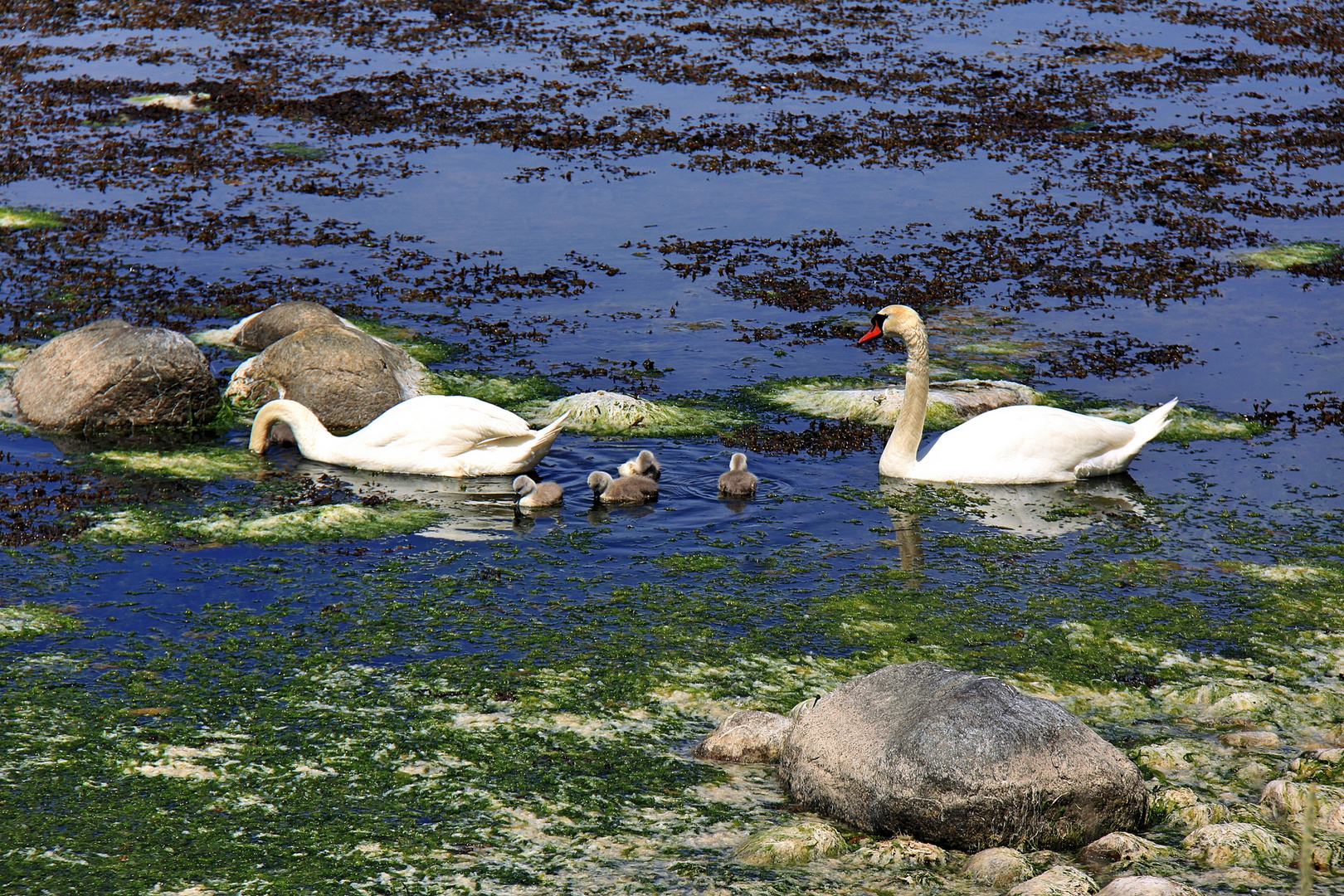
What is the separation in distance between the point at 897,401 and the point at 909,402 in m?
1.74

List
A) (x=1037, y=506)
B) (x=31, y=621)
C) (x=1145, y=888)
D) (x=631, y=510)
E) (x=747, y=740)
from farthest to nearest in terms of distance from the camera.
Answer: (x=1037, y=506), (x=631, y=510), (x=31, y=621), (x=747, y=740), (x=1145, y=888)

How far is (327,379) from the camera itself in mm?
14984

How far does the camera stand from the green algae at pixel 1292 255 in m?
22.0

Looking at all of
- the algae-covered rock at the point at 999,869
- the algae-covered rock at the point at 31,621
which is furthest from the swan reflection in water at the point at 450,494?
the algae-covered rock at the point at 999,869

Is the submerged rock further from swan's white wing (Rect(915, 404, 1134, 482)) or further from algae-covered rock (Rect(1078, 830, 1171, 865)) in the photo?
swan's white wing (Rect(915, 404, 1134, 482))

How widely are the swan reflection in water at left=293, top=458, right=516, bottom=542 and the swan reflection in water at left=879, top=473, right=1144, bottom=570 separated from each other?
3672 mm

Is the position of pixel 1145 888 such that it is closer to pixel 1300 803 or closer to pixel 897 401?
pixel 1300 803

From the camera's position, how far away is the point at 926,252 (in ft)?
72.7

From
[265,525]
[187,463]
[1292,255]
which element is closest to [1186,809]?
[265,525]

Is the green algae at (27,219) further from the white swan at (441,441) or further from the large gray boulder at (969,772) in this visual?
the large gray boulder at (969,772)

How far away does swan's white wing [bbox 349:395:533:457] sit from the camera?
13.0 meters

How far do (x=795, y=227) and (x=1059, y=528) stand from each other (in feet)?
42.2

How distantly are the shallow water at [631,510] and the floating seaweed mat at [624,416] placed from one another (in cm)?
30

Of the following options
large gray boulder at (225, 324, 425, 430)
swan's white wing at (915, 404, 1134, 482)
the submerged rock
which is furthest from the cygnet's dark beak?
the submerged rock
